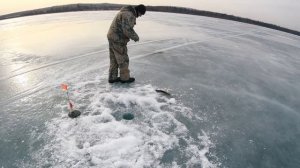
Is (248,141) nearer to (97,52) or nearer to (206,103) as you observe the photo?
(206,103)

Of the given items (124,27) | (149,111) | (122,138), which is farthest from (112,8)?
(122,138)

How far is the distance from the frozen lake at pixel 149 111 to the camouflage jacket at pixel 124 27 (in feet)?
3.47

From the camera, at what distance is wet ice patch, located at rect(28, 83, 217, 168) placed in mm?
3492

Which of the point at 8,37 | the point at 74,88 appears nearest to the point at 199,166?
the point at 74,88

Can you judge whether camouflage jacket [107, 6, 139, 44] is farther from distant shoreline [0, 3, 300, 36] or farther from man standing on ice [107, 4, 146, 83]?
distant shoreline [0, 3, 300, 36]

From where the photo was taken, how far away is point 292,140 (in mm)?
4355

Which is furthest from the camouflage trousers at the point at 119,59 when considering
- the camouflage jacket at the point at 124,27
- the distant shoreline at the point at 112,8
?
the distant shoreline at the point at 112,8

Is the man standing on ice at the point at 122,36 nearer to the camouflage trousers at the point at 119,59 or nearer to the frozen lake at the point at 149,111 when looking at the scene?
the camouflage trousers at the point at 119,59

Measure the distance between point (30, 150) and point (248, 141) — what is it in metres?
3.22

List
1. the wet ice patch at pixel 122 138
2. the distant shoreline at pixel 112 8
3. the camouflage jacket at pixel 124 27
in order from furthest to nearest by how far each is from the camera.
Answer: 1. the distant shoreline at pixel 112 8
2. the camouflage jacket at pixel 124 27
3. the wet ice patch at pixel 122 138

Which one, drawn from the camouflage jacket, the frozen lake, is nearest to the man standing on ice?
the camouflage jacket

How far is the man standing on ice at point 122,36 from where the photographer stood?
17.5ft

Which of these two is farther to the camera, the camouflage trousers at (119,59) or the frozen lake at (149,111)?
the camouflage trousers at (119,59)

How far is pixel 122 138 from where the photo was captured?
3.90m
